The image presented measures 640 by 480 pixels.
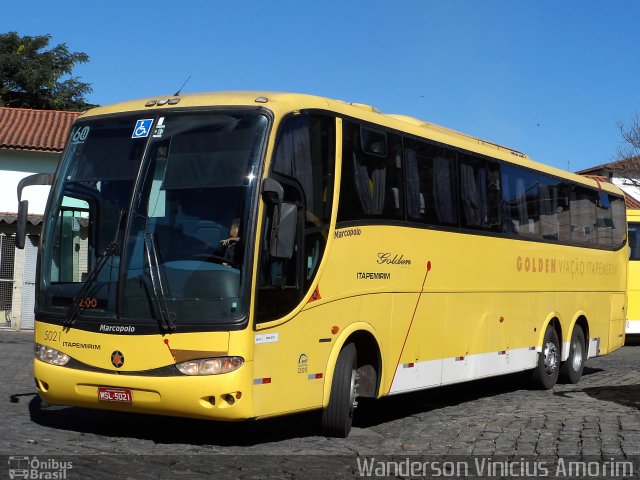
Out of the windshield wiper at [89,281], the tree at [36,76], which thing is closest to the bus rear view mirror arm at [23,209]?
the windshield wiper at [89,281]

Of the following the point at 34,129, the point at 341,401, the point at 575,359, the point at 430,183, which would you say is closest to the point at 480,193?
the point at 430,183

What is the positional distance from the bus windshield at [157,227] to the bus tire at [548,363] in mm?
8282

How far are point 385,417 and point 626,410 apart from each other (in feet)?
10.5

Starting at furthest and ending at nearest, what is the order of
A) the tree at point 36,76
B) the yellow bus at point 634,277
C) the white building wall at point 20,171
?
1. the tree at point 36,76
2. the white building wall at point 20,171
3. the yellow bus at point 634,277

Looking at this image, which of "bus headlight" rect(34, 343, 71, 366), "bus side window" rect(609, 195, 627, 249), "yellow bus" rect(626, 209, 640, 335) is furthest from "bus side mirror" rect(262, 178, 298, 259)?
"yellow bus" rect(626, 209, 640, 335)

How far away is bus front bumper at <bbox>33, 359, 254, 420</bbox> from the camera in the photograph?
28.2ft

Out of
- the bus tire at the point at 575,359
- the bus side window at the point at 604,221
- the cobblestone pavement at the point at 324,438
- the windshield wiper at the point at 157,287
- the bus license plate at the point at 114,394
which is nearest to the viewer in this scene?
the cobblestone pavement at the point at 324,438

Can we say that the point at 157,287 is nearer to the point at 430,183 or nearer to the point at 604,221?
the point at 430,183

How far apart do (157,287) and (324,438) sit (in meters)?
2.52

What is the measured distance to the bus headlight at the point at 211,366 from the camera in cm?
859

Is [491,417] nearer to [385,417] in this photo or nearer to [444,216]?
[385,417]

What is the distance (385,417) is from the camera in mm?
12125

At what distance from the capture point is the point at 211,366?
862 cm

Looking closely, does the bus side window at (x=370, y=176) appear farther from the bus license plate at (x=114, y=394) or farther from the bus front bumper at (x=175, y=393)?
the bus license plate at (x=114, y=394)
